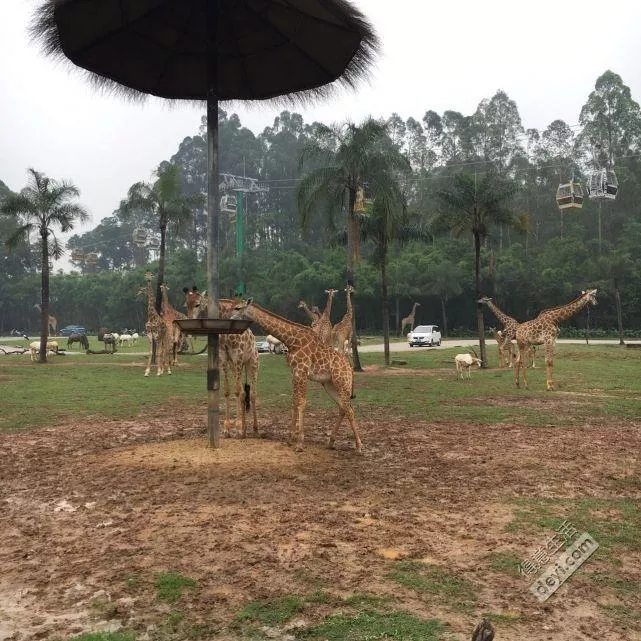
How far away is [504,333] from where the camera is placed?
2253 cm

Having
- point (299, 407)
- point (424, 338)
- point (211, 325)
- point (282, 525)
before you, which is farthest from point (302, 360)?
point (424, 338)

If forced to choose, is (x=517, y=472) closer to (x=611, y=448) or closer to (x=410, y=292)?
(x=611, y=448)

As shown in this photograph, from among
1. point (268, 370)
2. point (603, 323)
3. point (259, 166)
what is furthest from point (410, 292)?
point (259, 166)

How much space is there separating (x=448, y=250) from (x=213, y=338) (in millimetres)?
47995

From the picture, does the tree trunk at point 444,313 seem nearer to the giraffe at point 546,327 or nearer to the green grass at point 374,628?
the giraffe at point 546,327

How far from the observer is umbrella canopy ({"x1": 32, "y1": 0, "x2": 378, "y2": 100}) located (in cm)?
780

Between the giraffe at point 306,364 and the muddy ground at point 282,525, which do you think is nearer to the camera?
the muddy ground at point 282,525

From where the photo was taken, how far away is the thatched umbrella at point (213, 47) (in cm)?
→ 784

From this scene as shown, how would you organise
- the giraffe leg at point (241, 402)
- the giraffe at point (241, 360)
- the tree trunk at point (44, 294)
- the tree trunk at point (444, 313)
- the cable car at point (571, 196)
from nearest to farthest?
the giraffe leg at point (241, 402)
the giraffe at point (241, 360)
the cable car at point (571, 196)
the tree trunk at point (44, 294)
the tree trunk at point (444, 313)

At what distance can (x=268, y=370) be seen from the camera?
78.0 feet

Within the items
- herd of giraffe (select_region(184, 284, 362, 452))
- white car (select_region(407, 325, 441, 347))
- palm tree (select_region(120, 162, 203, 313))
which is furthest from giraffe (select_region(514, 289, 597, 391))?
white car (select_region(407, 325, 441, 347))

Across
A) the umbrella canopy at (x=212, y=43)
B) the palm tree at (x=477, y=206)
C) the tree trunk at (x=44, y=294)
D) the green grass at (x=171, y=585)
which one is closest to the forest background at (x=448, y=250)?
the palm tree at (x=477, y=206)

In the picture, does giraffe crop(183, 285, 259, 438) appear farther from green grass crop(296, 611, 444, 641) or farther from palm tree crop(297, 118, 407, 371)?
palm tree crop(297, 118, 407, 371)

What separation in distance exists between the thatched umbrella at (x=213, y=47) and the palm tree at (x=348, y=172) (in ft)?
41.6
